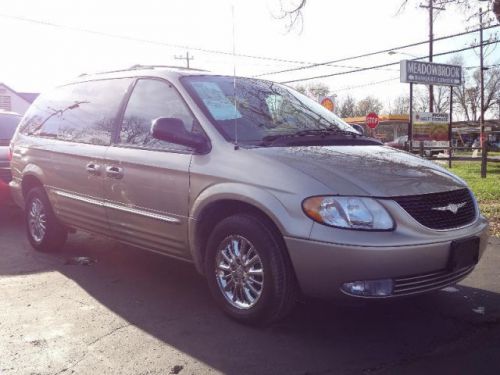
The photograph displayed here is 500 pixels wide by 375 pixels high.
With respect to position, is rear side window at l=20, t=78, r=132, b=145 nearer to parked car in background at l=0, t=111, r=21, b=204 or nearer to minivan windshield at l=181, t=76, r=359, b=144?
minivan windshield at l=181, t=76, r=359, b=144

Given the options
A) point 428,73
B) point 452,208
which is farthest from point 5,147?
point 428,73

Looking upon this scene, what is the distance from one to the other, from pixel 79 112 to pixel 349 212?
10.8 ft

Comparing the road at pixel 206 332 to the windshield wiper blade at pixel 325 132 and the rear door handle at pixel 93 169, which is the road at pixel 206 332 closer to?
the rear door handle at pixel 93 169

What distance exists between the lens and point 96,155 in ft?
16.6

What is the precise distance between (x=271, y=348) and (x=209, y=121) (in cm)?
175

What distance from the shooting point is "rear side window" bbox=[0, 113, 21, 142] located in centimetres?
877

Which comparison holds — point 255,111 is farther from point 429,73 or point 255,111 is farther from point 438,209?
point 429,73

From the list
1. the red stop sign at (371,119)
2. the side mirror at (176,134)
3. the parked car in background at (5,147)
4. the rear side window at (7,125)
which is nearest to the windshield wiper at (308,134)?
the side mirror at (176,134)

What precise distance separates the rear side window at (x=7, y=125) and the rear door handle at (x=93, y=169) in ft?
14.1

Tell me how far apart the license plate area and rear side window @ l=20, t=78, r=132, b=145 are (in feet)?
10.1

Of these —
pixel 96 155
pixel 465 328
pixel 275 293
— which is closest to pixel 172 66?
pixel 96 155

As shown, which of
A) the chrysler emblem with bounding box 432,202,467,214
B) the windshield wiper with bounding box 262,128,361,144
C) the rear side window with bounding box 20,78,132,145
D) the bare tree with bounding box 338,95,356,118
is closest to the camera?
the chrysler emblem with bounding box 432,202,467,214

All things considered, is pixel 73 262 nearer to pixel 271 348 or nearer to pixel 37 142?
pixel 37 142

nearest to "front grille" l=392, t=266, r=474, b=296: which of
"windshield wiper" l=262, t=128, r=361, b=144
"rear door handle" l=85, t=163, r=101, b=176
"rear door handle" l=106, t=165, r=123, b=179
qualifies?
"windshield wiper" l=262, t=128, r=361, b=144
